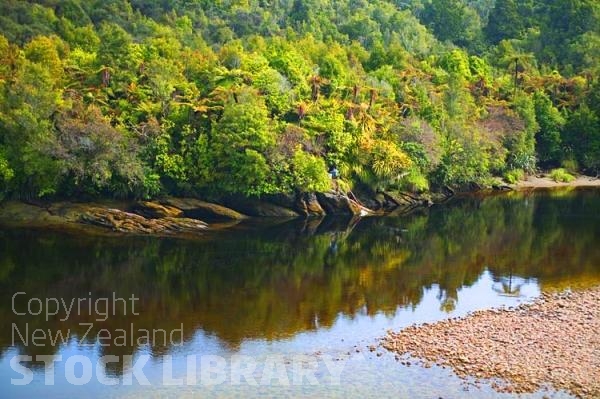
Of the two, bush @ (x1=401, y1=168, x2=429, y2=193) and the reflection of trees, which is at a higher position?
bush @ (x1=401, y1=168, x2=429, y2=193)

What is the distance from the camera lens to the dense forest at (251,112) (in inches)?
2141

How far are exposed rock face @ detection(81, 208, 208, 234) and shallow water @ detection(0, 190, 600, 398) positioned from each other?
232 centimetres

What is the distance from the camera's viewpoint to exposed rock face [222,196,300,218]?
191 ft

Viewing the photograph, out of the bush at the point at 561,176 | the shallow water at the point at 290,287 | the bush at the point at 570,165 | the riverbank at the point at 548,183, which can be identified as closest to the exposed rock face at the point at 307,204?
the shallow water at the point at 290,287

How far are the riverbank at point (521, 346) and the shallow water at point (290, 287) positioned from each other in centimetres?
97

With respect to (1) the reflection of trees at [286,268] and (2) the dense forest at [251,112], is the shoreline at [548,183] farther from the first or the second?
(1) the reflection of trees at [286,268]

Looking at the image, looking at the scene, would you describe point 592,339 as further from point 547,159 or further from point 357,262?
point 547,159

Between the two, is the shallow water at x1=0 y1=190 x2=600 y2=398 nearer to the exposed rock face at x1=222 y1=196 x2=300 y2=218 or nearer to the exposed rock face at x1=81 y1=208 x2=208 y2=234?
the exposed rock face at x1=81 y1=208 x2=208 y2=234

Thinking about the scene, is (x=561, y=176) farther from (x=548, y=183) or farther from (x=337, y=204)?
(x=337, y=204)

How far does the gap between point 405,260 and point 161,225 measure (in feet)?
57.8

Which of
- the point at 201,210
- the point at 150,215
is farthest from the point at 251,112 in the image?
the point at 150,215

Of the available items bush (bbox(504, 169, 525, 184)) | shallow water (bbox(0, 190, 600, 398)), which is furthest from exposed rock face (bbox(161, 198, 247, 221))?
bush (bbox(504, 169, 525, 184))

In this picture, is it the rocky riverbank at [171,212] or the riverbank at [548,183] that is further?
the riverbank at [548,183]

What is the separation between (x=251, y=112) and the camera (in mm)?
57000
